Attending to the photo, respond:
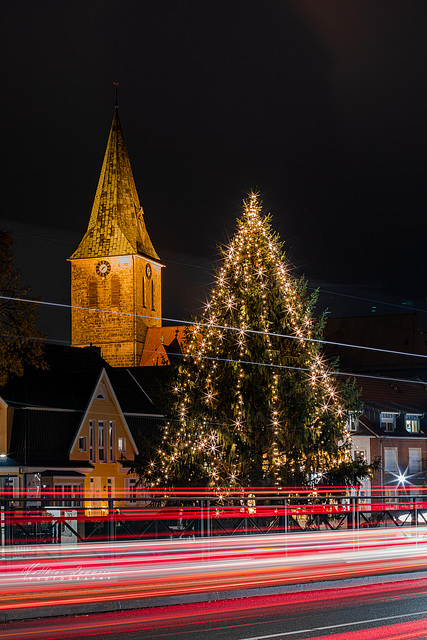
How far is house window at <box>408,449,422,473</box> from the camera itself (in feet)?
232

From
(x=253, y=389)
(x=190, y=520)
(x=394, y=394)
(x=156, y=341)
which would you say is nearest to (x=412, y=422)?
(x=394, y=394)

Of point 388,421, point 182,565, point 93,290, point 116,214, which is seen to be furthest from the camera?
point 93,290

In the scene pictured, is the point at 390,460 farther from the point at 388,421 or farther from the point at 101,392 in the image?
the point at 101,392

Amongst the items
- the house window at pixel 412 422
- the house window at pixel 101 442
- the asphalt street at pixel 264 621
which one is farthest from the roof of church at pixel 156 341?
the asphalt street at pixel 264 621

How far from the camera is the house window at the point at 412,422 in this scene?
73438 mm

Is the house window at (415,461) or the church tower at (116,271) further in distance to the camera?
the church tower at (116,271)

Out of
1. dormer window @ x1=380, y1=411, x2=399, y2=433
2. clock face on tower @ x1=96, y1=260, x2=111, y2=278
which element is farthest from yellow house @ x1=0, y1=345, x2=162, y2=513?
clock face on tower @ x1=96, y1=260, x2=111, y2=278

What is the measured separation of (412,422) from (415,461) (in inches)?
142

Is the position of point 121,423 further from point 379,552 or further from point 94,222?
point 94,222

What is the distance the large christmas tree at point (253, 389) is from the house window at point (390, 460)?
38.0m

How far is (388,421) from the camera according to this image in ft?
237

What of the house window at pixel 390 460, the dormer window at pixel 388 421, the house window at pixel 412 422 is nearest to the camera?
the house window at pixel 390 460

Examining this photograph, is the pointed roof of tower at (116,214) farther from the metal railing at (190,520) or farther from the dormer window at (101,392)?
the metal railing at (190,520)

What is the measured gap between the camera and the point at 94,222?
12850 cm
